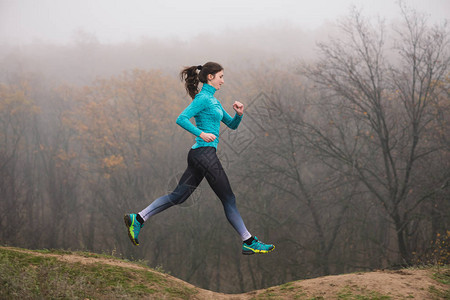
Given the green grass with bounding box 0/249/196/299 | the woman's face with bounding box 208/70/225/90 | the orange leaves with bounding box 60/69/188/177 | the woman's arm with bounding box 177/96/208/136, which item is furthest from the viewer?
the orange leaves with bounding box 60/69/188/177

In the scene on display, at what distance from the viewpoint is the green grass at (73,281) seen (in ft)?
16.2

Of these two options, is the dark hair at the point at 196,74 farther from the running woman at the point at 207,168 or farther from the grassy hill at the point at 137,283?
the grassy hill at the point at 137,283

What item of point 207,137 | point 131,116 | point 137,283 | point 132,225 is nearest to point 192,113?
point 207,137

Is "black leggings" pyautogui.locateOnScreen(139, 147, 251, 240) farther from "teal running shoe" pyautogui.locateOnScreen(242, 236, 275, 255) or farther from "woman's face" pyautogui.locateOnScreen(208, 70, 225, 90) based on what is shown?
"woman's face" pyautogui.locateOnScreen(208, 70, 225, 90)

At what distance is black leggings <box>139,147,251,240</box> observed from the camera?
4840mm

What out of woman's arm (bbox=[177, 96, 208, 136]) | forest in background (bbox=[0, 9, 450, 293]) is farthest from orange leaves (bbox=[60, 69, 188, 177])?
woman's arm (bbox=[177, 96, 208, 136])

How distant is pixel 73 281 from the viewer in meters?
5.65

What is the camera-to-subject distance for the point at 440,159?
18.8 m

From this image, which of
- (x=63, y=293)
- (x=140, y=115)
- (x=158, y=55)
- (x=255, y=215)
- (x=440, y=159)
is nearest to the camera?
(x=63, y=293)

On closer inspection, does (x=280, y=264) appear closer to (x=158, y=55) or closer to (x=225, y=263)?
(x=225, y=263)

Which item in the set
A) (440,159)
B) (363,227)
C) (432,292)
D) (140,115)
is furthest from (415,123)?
(140,115)

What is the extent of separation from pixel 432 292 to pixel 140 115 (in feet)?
99.3

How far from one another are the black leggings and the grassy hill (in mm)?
1275

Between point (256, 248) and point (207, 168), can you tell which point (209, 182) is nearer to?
point (207, 168)
